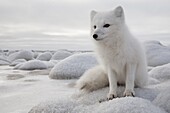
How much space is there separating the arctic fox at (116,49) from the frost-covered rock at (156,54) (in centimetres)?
597

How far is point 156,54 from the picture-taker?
9.79 m

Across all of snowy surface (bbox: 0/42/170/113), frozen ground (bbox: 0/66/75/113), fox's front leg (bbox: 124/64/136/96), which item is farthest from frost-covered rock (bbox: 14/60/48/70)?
fox's front leg (bbox: 124/64/136/96)

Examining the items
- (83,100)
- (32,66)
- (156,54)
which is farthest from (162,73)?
(32,66)

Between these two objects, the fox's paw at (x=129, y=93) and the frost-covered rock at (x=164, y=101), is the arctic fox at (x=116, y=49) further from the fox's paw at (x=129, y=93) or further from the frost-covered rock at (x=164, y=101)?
the frost-covered rock at (x=164, y=101)

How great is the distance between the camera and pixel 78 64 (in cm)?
680

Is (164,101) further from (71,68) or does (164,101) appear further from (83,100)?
(71,68)

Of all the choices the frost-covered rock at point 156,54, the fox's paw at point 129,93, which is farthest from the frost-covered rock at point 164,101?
the frost-covered rock at point 156,54

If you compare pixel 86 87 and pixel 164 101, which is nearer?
pixel 164 101

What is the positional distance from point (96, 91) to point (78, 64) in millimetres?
3155

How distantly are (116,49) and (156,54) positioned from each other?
6.67m

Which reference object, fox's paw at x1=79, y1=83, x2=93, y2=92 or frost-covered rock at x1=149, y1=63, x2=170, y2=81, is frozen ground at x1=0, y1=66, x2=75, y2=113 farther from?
frost-covered rock at x1=149, y1=63, x2=170, y2=81

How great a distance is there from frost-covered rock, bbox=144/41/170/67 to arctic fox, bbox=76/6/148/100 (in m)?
5.97

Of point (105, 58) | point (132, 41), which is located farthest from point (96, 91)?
point (132, 41)

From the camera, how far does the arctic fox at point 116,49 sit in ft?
11.1
